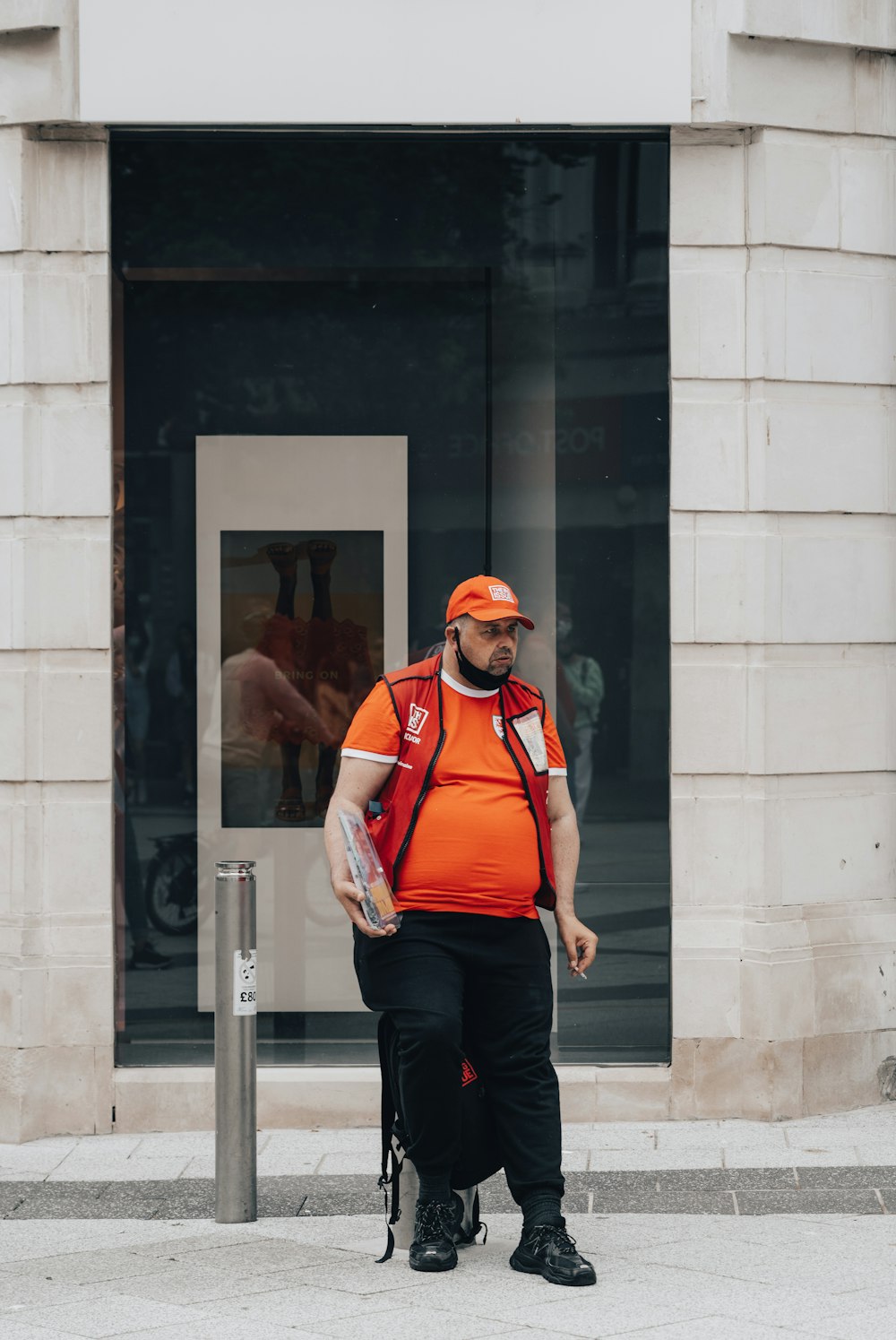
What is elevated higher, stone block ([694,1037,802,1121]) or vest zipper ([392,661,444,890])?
vest zipper ([392,661,444,890])

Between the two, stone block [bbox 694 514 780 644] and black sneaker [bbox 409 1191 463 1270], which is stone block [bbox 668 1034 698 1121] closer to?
stone block [bbox 694 514 780 644]

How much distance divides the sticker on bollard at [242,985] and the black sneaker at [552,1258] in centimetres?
113

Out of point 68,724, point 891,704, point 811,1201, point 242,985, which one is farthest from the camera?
point 891,704

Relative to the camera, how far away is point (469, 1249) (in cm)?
575

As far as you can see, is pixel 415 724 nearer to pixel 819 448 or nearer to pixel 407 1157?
pixel 407 1157

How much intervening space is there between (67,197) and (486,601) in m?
3.19

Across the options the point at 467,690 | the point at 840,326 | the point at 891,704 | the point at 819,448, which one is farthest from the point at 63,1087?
the point at 840,326

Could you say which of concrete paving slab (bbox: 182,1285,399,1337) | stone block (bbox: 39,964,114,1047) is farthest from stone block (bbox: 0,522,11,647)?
concrete paving slab (bbox: 182,1285,399,1337)

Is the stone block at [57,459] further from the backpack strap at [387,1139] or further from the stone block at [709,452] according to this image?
the backpack strap at [387,1139]

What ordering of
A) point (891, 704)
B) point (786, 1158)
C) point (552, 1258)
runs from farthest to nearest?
point (891, 704), point (786, 1158), point (552, 1258)

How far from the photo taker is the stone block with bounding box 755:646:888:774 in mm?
7680

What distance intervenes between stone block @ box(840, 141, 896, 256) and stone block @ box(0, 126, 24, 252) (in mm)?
3307

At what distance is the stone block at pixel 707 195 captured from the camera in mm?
7738

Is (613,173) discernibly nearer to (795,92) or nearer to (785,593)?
(795,92)
